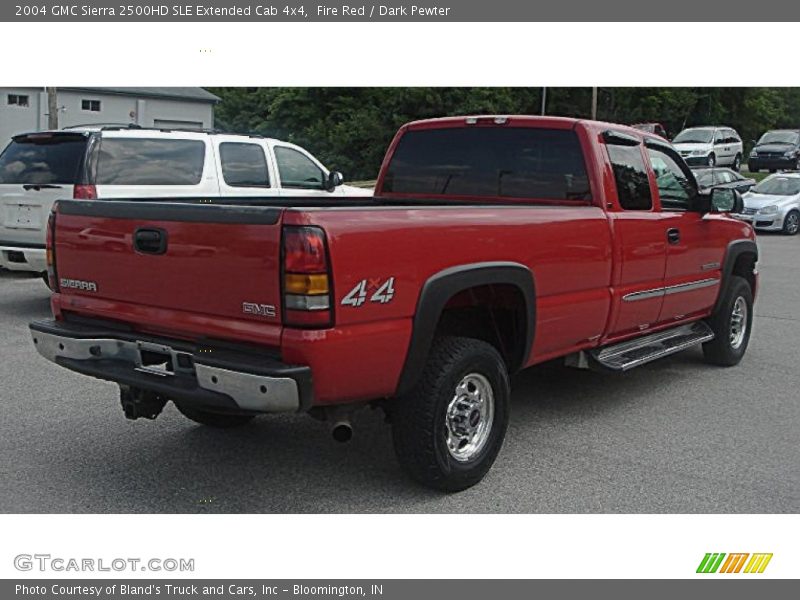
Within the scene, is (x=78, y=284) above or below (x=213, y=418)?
above

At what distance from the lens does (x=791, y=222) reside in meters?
22.4

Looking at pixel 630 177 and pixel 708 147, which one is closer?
pixel 630 177

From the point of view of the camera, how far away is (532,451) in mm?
5129

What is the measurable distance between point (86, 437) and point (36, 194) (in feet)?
15.2

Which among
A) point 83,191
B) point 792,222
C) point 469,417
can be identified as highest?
point 83,191

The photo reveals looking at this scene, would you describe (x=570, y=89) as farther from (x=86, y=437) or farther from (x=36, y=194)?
(x=86, y=437)

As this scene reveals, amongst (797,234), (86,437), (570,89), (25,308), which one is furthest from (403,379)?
(570,89)

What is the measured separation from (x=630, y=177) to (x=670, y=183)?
73cm

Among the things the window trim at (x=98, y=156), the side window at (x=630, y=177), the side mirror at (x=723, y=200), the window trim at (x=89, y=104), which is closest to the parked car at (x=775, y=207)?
the side mirror at (x=723, y=200)

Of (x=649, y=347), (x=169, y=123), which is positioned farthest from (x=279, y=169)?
(x=169, y=123)

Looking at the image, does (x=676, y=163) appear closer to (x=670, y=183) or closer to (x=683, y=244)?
(x=670, y=183)

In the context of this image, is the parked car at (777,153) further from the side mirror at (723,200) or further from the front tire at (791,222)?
the side mirror at (723,200)

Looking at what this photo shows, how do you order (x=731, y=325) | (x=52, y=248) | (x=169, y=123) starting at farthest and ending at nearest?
(x=169, y=123)
(x=731, y=325)
(x=52, y=248)

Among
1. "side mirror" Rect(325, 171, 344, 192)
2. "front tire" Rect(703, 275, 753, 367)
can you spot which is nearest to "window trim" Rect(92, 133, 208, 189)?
"side mirror" Rect(325, 171, 344, 192)
